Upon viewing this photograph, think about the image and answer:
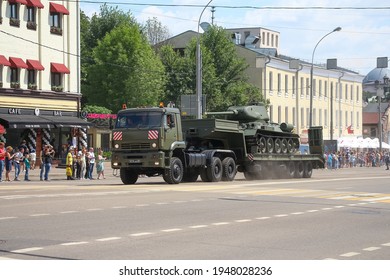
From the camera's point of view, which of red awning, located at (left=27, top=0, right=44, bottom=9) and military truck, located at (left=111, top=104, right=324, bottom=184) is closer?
military truck, located at (left=111, top=104, right=324, bottom=184)

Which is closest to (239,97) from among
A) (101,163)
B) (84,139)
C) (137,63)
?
(137,63)

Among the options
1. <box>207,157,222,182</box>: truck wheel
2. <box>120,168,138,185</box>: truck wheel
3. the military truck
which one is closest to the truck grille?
the military truck

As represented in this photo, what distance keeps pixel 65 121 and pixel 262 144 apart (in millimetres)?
17773

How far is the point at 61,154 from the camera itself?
51.4 m

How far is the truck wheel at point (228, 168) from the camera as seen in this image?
3338 centimetres

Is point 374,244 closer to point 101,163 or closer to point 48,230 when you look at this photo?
point 48,230

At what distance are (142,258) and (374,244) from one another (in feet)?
13.9

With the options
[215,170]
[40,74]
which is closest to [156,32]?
[40,74]

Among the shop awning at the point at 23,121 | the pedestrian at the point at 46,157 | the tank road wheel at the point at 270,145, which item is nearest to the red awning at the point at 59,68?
the shop awning at the point at 23,121

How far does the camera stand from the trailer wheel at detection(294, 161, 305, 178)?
39.8 m

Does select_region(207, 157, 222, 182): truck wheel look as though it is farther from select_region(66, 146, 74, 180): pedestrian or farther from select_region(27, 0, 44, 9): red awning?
select_region(27, 0, 44, 9): red awning

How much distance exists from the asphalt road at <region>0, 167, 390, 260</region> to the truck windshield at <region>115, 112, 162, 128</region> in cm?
538

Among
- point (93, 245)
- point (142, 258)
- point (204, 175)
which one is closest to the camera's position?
point (142, 258)

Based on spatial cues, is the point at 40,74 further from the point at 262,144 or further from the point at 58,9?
the point at 262,144
